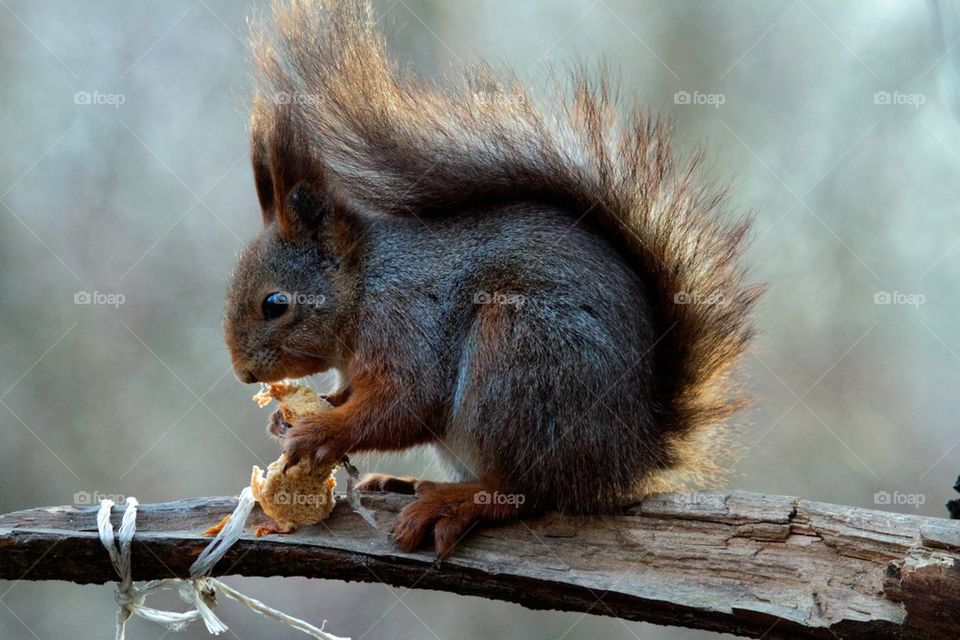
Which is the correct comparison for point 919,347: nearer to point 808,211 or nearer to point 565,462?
point 808,211

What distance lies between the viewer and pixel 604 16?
4.07m

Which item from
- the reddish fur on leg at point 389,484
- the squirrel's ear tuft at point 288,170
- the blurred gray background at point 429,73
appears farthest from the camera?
the blurred gray background at point 429,73

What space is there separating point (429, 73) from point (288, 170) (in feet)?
3.69

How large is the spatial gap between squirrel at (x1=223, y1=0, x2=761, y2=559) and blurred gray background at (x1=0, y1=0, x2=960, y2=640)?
3.39 feet

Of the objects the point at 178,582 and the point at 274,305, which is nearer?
the point at 178,582

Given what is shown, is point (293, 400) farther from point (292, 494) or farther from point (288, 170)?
point (288, 170)

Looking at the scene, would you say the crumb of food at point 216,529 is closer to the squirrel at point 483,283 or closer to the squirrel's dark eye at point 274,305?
the squirrel at point 483,283

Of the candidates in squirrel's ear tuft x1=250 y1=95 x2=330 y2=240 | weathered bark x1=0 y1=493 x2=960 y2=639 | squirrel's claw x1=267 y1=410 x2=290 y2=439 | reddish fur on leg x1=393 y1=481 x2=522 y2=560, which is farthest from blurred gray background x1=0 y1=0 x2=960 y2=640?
reddish fur on leg x1=393 y1=481 x2=522 y2=560

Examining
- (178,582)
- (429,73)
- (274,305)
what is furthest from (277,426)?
(429,73)

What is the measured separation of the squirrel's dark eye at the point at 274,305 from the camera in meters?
2.30

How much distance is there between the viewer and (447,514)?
6.31ft

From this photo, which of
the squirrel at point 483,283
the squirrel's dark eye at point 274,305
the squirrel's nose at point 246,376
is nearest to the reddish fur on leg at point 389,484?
the squirrel at point 483,283

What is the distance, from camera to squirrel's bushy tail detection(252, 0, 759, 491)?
2.19 meters

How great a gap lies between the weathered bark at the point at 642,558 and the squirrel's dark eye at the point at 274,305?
0.52 meters
